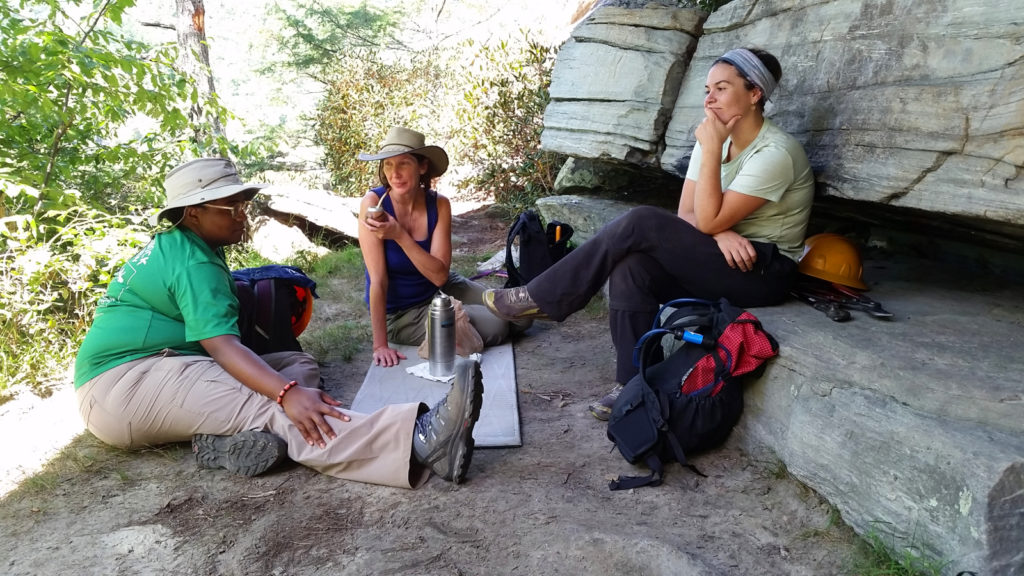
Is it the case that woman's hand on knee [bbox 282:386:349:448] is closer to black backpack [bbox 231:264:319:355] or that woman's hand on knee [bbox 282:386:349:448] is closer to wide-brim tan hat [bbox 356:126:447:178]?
black backpack [bbox 231:264:319:355]

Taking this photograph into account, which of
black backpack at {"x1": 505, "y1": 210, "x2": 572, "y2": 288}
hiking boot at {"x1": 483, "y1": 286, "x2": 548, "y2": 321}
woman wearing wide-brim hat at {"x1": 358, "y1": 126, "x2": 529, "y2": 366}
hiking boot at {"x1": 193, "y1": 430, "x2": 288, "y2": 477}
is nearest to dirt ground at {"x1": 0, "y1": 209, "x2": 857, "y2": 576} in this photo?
hiking boot at {"x1": 193, "y1": 430, "x2": 288, "y2": 477}

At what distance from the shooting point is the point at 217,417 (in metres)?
2.96

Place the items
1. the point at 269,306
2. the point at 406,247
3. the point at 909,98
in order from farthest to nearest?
1. the point at 406,247
2. the point at 269,306
3. the point at 909,98

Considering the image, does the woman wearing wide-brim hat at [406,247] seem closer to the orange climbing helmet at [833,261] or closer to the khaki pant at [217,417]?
the khaki pant at [217,417]

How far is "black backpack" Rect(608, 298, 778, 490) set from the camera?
298cm

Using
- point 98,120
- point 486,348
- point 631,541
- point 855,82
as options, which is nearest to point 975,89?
point 855,82

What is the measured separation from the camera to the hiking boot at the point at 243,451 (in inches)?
115

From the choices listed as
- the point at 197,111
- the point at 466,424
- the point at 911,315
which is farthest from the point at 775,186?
the point at 197,111

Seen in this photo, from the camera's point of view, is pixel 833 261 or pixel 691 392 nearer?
pixel 691 392

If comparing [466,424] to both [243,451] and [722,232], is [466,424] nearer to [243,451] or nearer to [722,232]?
[243,451]

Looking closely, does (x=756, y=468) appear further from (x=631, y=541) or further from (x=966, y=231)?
(x=966, y=231)

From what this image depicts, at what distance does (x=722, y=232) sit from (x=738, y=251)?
16 cm

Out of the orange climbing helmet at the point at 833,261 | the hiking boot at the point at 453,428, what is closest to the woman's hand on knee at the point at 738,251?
the orange climbing helmet at the point at 833,261

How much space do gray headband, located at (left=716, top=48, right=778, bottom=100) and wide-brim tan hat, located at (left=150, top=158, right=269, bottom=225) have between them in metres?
2.30
